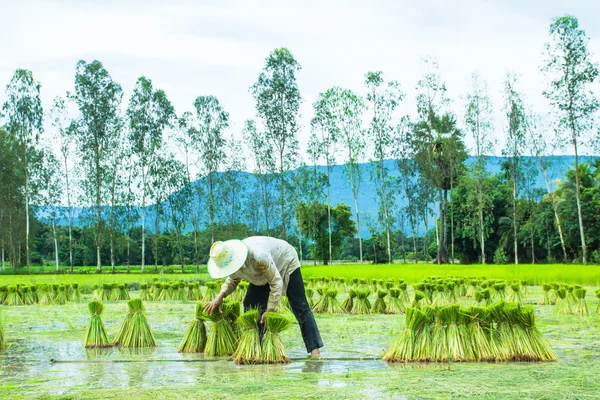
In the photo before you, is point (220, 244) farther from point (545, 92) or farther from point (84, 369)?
point (545, 92)

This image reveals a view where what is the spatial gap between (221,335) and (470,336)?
3071 millimetres

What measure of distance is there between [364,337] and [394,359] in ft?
7.11

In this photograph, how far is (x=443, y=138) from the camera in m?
50.4

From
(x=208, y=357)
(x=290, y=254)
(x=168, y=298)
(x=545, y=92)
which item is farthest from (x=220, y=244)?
(x=545, y=92)

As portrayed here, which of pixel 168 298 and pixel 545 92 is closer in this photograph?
pixel 168 298

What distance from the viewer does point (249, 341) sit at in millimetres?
7352

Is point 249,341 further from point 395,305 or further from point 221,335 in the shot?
point 395,305

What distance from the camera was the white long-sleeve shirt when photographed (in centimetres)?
738

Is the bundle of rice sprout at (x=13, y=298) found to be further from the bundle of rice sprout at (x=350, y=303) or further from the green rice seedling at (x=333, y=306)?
the bundle of rice sprout at (x=350, y=303)

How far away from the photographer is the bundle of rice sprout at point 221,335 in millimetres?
7965

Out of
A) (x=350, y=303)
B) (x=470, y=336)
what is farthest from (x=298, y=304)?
(x=350, y=303)

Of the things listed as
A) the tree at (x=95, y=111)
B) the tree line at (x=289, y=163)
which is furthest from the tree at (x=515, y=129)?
the tree at (x=95, y=111)

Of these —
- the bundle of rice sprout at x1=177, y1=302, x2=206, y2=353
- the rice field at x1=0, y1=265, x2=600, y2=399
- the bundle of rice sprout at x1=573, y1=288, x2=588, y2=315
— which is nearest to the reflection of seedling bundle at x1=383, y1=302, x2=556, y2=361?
the rice field at x1=0, y1=265, x2=600, y2=399

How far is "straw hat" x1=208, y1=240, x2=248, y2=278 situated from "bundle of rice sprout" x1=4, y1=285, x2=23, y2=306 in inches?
421
